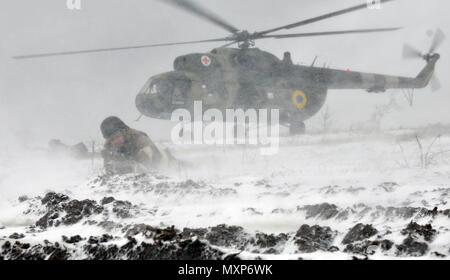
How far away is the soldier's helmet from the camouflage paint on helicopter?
168cm

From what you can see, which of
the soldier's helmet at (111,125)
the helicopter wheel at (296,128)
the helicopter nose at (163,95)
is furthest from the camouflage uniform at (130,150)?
the helicopter wheel at (296,128)

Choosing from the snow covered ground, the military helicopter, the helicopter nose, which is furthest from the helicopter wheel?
the snow covered ground

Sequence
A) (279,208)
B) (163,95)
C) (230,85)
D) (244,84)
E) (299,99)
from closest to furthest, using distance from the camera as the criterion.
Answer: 1. (279,208)
2. (163,95)
3. (230,85)
4. (244,84)
5. (299,99)

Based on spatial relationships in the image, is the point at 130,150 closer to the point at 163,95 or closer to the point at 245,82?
the point at 163,95

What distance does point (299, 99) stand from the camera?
14.2 metres

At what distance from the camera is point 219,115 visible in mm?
12492

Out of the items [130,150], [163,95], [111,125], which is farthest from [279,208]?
[163,95]

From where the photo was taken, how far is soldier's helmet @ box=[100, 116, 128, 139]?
9836mm

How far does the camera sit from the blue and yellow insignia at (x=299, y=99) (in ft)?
45.8

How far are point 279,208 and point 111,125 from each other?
6.64 meters

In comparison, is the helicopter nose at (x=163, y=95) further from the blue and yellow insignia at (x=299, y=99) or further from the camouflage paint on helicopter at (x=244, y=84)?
the blue and yellow insignia at (x=299, y=99)

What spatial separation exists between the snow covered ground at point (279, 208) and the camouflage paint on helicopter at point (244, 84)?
315 cm
